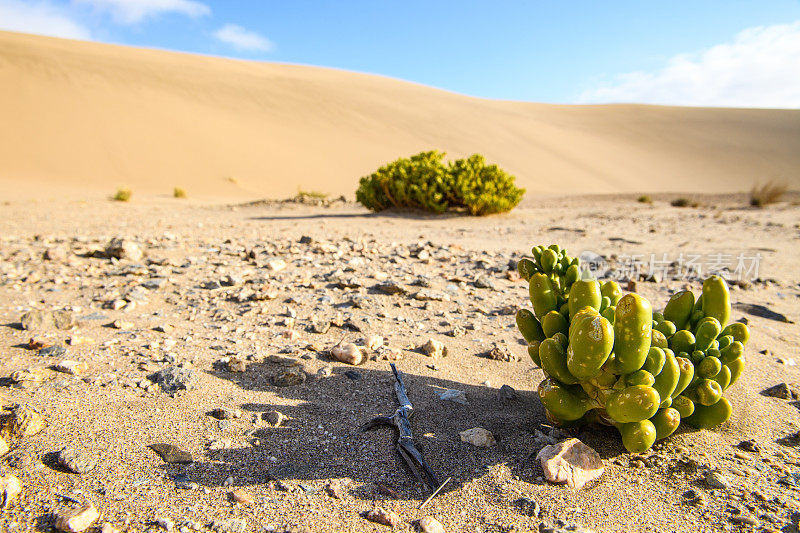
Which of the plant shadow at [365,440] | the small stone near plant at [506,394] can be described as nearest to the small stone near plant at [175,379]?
the plant shadow at [365,440]

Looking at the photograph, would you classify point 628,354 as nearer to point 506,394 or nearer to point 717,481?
point 717,481

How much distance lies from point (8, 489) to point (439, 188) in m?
7.95

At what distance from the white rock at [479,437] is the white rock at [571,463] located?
19 centimetres

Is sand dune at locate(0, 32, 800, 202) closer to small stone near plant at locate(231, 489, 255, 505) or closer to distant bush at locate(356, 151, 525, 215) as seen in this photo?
distant bush at locate(356, 151, 525, 215)

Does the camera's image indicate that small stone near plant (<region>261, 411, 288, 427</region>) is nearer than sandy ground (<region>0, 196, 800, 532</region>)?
No

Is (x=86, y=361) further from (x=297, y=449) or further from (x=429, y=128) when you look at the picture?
(x=429, y=128)

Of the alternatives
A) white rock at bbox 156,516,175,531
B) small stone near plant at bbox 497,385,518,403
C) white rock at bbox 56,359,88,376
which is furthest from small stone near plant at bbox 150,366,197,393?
small stone near plant at bbox 497,385,518,403

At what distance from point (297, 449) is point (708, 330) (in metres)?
1.49

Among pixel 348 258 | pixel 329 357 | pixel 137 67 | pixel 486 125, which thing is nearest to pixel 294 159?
pixel 137 67

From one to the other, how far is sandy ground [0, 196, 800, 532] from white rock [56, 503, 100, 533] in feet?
0.12

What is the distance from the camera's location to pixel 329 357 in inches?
98.9

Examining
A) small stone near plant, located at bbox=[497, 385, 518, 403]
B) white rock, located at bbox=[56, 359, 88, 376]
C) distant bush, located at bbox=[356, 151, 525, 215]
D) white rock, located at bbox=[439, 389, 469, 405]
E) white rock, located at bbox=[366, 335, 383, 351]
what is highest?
distant bush, located at bbox=[356, 151, 525, 215]

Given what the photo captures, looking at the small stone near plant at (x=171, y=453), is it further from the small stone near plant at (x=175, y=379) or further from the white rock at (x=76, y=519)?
the small stone near plant at (x=175, y=379)

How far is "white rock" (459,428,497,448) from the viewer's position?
1.83 metres
